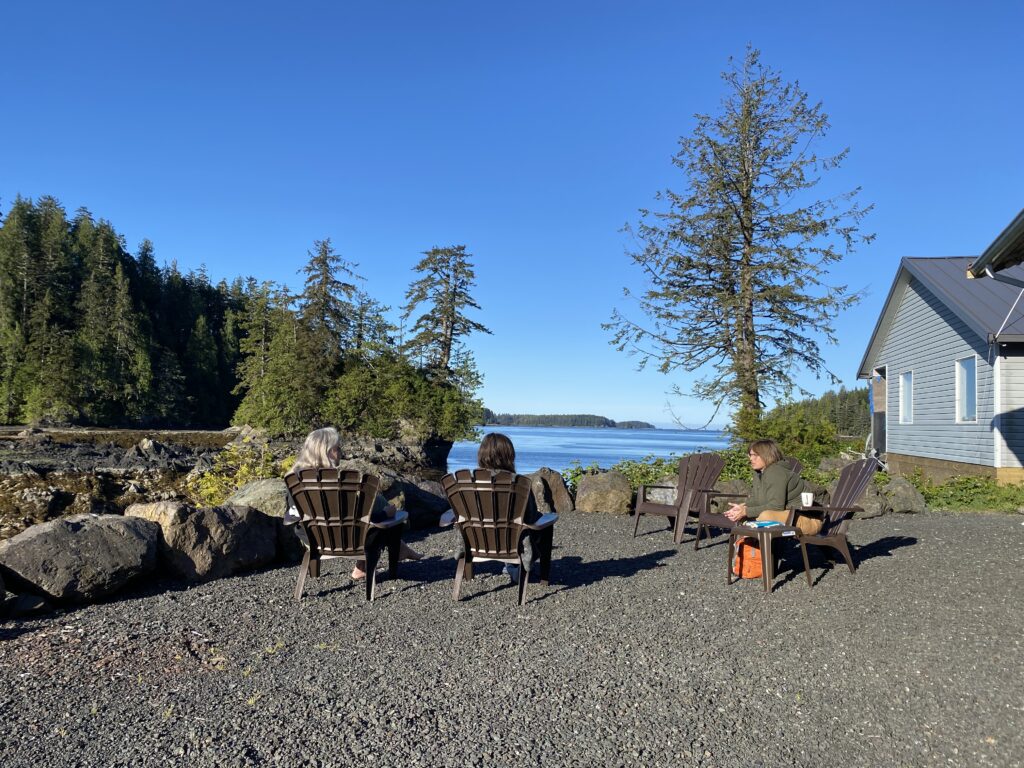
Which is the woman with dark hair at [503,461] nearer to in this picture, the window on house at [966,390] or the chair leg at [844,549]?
the chair leg at [844,549]

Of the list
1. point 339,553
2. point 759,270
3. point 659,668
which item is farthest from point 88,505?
point 759,270

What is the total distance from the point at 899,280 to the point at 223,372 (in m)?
70.5

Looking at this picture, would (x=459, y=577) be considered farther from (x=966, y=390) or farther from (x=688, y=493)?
(x=966, y=390)

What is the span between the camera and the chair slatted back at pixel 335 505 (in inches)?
190

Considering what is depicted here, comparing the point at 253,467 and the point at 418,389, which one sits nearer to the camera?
the point at 253,467

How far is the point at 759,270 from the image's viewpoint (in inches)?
674

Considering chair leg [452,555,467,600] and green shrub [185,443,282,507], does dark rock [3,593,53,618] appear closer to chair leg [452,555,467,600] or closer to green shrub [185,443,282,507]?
chair leg [452,555,467,600]

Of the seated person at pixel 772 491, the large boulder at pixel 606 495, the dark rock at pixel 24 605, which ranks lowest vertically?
the dark rock at pixel 24 605

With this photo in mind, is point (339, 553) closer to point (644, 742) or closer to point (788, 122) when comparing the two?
point (644, 742)

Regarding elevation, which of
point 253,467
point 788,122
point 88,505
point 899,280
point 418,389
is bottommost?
point 88,505

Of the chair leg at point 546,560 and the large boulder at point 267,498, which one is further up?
the large boulder at point 267,498

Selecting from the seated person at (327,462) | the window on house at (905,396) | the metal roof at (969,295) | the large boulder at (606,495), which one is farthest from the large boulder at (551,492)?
the window on house at (905,396)

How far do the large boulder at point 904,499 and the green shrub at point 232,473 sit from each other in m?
7.57

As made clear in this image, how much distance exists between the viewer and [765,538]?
5.20 metres
